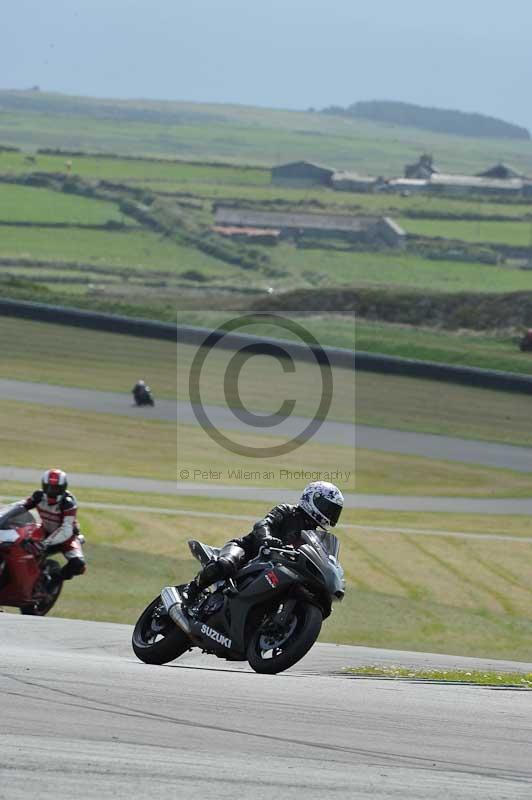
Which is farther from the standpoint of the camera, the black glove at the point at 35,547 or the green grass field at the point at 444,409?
the green grass field at the point at 444,409

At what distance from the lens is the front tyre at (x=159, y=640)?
11430 millimetres

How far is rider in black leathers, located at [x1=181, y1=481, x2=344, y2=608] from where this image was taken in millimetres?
11023

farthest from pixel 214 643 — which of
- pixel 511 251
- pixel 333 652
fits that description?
pixel 511 251

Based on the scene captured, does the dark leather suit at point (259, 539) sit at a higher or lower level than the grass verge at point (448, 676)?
higher

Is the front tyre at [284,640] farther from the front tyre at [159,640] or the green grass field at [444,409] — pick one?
the green grass field at [444,409]

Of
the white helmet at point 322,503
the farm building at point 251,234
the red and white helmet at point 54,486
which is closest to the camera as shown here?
the white helmet at point 322,503

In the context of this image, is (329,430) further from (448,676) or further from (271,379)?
(448,676)

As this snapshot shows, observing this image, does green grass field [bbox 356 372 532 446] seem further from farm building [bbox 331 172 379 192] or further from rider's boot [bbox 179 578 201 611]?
farm building [bbox 331 172 379 192]

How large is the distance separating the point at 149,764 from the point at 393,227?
118m

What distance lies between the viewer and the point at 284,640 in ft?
34.4

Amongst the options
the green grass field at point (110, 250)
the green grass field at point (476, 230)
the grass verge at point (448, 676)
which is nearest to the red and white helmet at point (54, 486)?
the grass verge at point (448, 676)

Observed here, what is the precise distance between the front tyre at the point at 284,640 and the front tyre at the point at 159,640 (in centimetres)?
84
